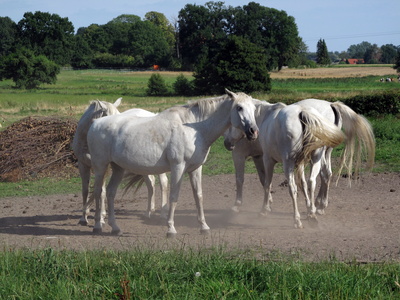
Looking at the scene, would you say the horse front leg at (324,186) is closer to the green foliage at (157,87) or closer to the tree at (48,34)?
the green foliage at (157,87)

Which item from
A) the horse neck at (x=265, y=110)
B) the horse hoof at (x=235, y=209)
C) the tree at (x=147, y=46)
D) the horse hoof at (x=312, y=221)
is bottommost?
the horse hoof at (x=235, y=209)

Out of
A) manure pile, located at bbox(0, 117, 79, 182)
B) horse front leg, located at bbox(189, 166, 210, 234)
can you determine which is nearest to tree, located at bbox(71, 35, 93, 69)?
manure pile, located at bbox(0, 117, 79, 182)

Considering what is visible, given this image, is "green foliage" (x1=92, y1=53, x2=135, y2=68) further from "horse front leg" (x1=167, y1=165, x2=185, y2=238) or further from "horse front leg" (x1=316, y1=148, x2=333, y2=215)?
"horse front leg" (x1=167, y1=165, x2=185, y2=238)

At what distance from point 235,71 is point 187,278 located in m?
40.7

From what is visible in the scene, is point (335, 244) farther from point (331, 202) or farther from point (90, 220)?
point (90, 220)

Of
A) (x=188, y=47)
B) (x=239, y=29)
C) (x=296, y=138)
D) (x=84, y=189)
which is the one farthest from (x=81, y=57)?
(x=296, y=138)

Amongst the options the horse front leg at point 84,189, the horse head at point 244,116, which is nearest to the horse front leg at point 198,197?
the horse head at point 244,116

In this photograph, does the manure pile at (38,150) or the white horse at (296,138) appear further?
the manure pile at (38,150)

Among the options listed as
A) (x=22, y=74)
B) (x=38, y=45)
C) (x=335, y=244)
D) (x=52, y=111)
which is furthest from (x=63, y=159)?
(x=38, y=45)

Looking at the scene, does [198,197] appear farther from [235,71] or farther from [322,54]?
[322,54]

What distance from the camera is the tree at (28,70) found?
198 ft

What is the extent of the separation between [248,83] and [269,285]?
4031 centimetres

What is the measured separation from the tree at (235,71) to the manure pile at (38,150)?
2878cm

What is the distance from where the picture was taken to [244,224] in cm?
985
